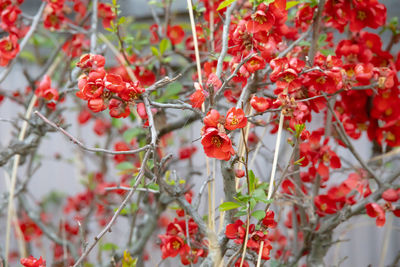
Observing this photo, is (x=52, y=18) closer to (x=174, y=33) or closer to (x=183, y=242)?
(x=174, y=33)

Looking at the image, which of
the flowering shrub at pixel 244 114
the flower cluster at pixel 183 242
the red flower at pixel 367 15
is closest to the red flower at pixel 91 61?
the flowering shrub at pixel 244 114

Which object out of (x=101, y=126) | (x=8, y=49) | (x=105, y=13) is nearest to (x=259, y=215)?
(x=8, y=49)

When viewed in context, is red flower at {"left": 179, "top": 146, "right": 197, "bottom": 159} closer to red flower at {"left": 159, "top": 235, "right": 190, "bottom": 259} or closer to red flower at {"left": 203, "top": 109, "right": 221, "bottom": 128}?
red flower at {"left": 159, "top": 235, "right": 190, "bottom": 259}

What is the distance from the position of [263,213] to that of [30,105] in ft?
2.52

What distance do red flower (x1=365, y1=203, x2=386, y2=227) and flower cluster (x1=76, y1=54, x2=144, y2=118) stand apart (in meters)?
0.57

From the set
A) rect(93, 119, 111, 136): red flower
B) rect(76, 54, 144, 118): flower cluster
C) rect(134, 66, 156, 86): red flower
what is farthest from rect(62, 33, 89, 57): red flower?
rect(76, 54, 144, 118): flower cluster

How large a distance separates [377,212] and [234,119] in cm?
46

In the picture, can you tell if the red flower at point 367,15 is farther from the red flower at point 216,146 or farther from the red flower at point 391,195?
the red flower at point 216,146

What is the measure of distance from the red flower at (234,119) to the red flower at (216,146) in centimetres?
2

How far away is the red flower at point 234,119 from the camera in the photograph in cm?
64

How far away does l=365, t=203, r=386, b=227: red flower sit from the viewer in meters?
0.90

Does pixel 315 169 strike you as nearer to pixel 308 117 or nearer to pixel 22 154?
pixel 308 117

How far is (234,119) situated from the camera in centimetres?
64

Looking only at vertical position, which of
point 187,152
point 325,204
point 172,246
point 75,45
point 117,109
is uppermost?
point 75,45
